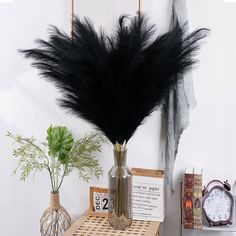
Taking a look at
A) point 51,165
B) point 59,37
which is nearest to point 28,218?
point 51,165

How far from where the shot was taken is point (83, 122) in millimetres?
2400

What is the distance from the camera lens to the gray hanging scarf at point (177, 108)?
2.20 metres

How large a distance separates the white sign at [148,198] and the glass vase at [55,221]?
35cm

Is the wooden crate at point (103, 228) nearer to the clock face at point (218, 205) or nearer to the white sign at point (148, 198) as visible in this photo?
the white sign at point (148, 198)

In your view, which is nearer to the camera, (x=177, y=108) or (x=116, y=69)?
(x=116, y=69)

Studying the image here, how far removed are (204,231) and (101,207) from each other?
55 centimetres

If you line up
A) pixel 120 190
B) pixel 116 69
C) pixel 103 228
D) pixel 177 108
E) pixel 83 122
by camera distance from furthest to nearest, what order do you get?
pixel 83 122
pixel 177 108
pixel 103 228
pixel 120 190
pixel 116 69

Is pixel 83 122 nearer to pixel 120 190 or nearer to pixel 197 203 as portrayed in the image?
pixel 120 190

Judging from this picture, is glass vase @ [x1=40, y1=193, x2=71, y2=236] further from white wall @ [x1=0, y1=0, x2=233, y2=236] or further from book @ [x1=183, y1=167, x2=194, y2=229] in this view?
book @ [x1=183, y1=167, x2=194, y2=229]

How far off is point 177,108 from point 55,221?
0.80 m

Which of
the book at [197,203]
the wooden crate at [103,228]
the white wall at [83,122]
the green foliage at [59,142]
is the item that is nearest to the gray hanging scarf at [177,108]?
the white wall at [83,122]

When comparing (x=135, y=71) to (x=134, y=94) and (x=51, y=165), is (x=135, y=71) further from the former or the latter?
(x=51, y=165)

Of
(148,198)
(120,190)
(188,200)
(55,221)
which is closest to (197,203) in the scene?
(188,200)

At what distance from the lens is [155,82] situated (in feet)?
6.15
